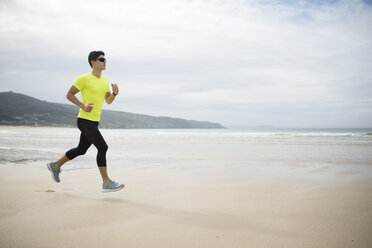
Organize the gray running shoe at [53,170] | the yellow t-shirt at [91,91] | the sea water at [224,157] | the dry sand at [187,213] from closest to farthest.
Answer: the dry sand at [187,213], the yellow t-shirt at [91,91], the gray running shoe at [53,170], the sea water at [224,157]

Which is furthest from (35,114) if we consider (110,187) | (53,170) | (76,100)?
(110,187)

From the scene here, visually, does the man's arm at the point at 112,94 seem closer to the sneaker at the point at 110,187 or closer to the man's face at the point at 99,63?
the man's face at the point at 99,63

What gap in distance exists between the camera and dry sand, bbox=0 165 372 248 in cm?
Result: 212

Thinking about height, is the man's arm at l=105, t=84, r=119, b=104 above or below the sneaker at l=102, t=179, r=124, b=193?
above

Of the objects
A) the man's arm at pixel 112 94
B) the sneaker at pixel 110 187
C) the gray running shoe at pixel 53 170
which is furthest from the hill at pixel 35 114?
the sneaker at pixel 110 187

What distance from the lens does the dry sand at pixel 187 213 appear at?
2.12 meters

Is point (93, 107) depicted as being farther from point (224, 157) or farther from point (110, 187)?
point (224, 157)

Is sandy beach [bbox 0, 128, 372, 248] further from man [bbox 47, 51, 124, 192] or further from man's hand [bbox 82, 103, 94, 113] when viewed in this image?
man's hand [bbox 82, 103, 94, 113]

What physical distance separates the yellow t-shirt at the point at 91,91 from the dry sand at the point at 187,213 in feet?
3.94

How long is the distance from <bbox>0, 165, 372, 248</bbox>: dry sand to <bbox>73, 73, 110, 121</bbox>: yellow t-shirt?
1202 mm

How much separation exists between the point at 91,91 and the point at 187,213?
242cm

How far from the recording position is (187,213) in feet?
9.11

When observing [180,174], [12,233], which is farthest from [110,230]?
[180,174]

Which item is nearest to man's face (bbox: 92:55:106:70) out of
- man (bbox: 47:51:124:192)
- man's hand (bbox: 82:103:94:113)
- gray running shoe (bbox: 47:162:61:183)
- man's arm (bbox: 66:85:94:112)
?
man (bbox: 47:51:124:192)
